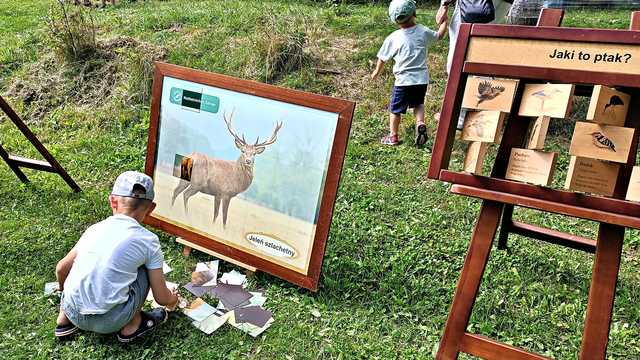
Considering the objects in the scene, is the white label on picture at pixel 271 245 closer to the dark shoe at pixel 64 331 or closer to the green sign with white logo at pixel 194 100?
the green sign with white logo at pixel 194 100

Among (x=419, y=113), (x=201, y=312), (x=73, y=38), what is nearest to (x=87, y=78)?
(x=73, y=38)

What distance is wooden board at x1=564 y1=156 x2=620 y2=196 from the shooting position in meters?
1.93

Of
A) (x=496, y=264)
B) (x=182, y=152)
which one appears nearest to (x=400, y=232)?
(x=496, y=264)

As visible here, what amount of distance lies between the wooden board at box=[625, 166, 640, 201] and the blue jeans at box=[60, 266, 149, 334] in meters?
2.20

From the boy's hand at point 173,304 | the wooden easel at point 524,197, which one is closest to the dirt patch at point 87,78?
the boy's hand at point 173,304

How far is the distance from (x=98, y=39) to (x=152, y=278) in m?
5.17

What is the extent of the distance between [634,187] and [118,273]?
2.25 m

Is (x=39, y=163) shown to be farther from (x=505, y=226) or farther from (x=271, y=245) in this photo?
(x=505, y=226)

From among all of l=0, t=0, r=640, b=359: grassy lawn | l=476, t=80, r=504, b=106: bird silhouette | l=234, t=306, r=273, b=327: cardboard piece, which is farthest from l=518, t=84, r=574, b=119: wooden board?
l=234, t=306, r=273, b=327: cardboard piece

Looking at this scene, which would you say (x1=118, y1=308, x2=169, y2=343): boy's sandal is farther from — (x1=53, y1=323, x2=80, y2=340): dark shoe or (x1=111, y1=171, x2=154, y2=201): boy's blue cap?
(x1=111, y1=171, x2=154, y2=201): boy's blue cap

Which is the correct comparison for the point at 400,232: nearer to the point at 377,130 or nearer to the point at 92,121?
the point at 377,130

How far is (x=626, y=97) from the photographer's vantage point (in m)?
1.92

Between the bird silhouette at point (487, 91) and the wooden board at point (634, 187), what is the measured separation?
554mm

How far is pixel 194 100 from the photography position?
11.3 feet
